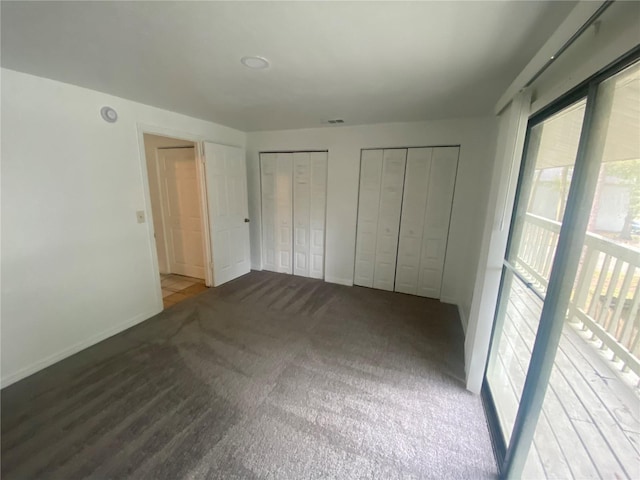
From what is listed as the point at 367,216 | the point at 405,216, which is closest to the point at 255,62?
the point at 367,216

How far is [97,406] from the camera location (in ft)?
5.59

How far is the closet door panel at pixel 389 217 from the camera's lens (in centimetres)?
334

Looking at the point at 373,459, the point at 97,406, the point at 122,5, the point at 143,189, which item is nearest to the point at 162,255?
the point at 143,189

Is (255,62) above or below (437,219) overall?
above

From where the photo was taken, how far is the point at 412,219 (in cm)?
339

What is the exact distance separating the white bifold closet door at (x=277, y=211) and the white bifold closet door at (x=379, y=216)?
3.88 feet

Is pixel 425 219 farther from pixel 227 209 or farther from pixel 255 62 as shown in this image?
pixel 227 209

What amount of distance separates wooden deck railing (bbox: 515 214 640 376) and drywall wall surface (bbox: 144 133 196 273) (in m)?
3.94

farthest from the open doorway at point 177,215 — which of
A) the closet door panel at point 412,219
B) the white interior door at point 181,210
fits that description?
the closet door panel at point 412,219

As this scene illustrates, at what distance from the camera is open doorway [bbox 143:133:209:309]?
12.0ft

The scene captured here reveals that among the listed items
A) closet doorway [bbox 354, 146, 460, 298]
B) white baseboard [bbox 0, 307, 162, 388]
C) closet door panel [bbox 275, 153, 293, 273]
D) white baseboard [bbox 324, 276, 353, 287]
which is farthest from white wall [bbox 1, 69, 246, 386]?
closet doorway [bbox 354, 146, 460, 298]

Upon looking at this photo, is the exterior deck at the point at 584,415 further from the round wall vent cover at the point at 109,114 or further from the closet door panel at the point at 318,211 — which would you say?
the round wall vent cover at the point at 109,114

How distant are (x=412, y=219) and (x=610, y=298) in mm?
2582

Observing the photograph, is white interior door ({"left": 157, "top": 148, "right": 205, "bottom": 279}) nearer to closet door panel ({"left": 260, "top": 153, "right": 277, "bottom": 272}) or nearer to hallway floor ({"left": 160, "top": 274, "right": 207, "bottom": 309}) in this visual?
hallway floor ({"left": 160, "top": 274, "right": 207, "bottom": 309})
